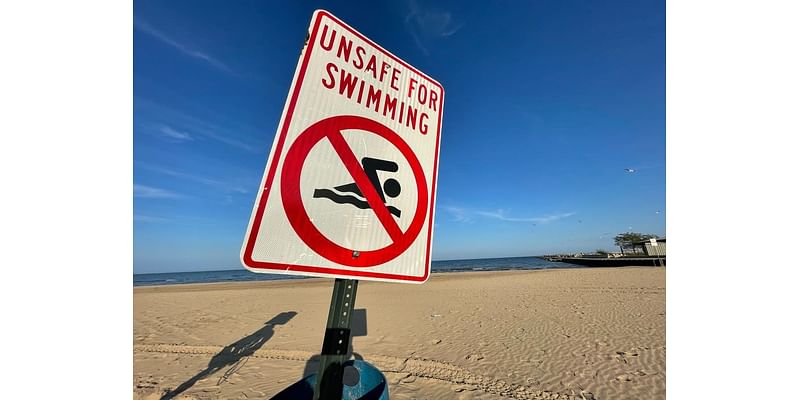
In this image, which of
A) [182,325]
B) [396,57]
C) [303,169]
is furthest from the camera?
[182,325]

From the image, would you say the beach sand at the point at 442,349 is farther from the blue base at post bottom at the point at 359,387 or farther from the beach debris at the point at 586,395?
the blue base at post bottom at the point at 359,387

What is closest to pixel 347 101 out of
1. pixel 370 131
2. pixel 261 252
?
pixel 370 131

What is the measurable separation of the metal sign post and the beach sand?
3627 mm

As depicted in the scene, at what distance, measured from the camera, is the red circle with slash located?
833mm

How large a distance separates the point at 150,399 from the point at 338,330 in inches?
193

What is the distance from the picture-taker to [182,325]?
27.6 ft

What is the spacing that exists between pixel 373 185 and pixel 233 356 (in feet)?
20.7

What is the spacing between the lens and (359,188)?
944 mm

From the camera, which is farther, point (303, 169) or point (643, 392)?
point (643, 392)

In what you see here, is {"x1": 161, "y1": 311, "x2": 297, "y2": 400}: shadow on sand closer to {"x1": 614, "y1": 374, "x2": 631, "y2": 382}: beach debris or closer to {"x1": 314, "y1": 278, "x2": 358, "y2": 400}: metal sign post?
{"x1": 314, "y1": 278, "x2": 358, "y2": 400}: metal sign post

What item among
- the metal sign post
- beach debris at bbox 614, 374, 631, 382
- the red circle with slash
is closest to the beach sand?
beach debris at bbox 614, 374, 631, 382

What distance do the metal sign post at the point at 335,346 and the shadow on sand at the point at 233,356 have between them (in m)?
4.78
